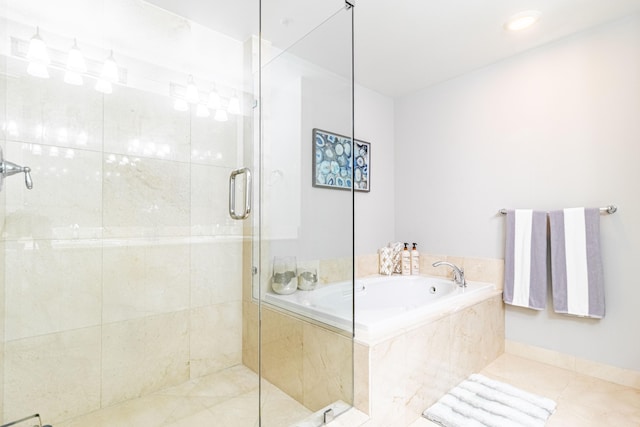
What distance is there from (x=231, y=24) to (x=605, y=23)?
2434 mm

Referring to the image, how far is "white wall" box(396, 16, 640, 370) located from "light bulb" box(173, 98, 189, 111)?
2120mm

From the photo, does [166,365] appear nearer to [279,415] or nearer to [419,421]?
[279,415]

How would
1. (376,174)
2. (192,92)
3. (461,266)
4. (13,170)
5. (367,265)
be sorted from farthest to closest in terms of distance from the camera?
(376,174)
(367,265)
(461,266)
(192,92)
(13,170)

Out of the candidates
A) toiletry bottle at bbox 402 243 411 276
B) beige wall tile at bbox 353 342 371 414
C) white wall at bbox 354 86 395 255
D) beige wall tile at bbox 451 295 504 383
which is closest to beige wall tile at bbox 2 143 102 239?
beige wall tile at bbox 353 342 371 414

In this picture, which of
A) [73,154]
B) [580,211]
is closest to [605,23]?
[580,211]

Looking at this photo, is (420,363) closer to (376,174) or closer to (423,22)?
(376,174)

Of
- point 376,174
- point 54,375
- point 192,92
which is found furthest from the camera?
point 376,174

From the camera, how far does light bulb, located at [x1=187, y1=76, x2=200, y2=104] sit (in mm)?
1984

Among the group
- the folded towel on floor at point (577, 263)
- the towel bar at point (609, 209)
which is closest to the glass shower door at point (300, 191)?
the folded towel on floor at point (577, 263)

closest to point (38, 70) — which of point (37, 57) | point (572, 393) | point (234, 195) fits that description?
point (37, 57)

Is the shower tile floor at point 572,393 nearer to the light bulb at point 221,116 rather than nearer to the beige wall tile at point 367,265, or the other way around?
the beige wall tile at point 367,265

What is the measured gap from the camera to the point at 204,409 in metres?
1.71

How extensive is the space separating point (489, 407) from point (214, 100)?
2441 millimetres

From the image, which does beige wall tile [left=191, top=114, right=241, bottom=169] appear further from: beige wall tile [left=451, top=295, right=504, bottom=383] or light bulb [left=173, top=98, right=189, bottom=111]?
beige wall tile [left=451, top=295, right=504, bottom=383]
